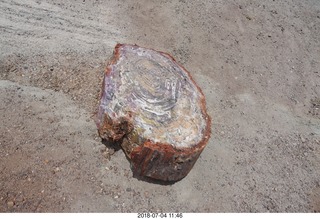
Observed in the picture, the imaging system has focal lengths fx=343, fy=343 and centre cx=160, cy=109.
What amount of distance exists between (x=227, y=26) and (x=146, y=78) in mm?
2257

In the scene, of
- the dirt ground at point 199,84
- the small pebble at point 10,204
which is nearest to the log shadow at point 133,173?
the dirt ground at point 199,84

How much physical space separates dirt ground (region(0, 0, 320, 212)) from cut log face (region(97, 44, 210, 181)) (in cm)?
34

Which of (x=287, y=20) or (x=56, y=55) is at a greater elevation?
(x=287, y=20)

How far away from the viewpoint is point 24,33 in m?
4.03

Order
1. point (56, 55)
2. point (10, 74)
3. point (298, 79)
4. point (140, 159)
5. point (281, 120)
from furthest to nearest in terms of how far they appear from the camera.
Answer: point (298, 79) → point (281, 120) → point (56, 55) → point (10, 74) → point (140, 159)

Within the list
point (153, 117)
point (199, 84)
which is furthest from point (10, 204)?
point (199, 84)

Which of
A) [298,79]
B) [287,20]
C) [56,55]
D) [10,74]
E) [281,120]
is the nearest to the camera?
[10,74]

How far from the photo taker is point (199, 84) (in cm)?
428

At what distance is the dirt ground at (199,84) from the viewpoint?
3160mm

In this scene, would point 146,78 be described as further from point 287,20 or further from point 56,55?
point 287,20

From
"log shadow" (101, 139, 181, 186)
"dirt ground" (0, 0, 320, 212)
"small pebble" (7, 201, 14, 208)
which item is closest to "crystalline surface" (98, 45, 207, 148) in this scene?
"log shadow" (101, 139, 181, 186)

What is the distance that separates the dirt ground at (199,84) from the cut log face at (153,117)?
0.34 meters

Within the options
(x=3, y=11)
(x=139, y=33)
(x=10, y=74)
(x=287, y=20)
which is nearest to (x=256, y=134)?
(x=139, y=33)

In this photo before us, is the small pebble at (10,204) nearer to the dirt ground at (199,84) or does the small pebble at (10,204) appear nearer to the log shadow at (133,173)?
the dirt ground at (199,84)
